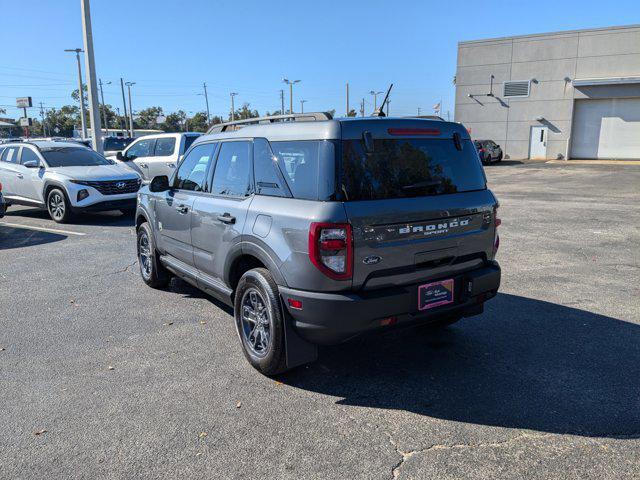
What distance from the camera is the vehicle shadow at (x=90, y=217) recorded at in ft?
37.2

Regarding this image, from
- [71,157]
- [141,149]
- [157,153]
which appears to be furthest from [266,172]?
[141,149]

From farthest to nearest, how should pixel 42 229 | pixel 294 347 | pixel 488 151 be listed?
pixel 488 151 → pixel 42 229 → pixel 294 347

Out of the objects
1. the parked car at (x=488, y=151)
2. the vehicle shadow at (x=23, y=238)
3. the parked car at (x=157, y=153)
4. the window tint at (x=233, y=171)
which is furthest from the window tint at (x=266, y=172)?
the parked car at (x=488, y=151)

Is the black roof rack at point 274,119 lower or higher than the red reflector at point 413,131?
higher

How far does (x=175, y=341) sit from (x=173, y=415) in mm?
1344

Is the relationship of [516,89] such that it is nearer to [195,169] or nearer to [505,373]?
[195,169]

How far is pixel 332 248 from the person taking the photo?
3.31 m

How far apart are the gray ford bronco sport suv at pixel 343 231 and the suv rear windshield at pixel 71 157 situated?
8.92m

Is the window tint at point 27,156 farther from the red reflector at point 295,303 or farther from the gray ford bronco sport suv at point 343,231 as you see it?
the red reflector at point 295,303

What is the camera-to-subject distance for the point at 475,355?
170 inches

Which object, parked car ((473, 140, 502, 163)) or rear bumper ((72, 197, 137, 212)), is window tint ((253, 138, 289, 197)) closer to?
rear bumper ((72, 197, 137, 212))

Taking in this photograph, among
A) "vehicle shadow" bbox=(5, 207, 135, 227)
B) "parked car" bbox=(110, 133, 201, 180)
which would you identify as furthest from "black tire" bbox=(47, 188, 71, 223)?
"parked car" bbox=(110, 133, 201, 180)

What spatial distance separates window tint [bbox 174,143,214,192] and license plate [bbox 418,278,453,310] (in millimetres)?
2394

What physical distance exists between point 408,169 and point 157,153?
36.7 ft
